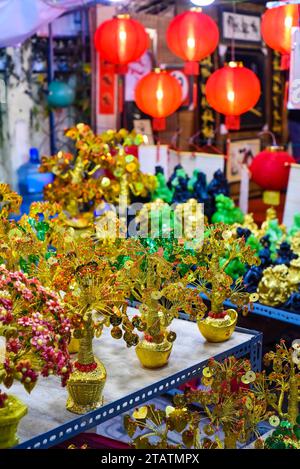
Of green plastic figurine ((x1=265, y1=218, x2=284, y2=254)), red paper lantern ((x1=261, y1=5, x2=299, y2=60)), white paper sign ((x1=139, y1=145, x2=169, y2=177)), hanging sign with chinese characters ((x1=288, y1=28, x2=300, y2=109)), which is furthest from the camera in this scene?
white paper sign ((x1=139, y1=145, x2=169, y2=177))

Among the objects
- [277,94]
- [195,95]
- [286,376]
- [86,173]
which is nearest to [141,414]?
[286,376]

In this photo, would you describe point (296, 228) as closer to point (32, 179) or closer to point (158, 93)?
point (158, 93)

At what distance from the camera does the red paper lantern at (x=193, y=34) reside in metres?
4.48

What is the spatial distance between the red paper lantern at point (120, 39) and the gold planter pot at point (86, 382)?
315cm

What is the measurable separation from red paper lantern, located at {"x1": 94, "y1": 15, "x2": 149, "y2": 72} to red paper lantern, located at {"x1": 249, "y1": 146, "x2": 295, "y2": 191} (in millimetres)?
1166

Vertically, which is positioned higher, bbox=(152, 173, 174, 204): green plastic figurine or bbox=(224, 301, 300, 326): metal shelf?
bbox=(152, 173, 174, 204): green plastic figurine

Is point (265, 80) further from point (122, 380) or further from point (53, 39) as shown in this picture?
point (122, 380)

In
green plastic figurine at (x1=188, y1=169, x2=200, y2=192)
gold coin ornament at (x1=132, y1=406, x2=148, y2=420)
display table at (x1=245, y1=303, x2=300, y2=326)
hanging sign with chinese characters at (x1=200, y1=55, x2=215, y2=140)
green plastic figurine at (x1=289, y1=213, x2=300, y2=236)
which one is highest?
hanging sign with chinese characters at (x1=200, y1=55, x2=215, y2=140)

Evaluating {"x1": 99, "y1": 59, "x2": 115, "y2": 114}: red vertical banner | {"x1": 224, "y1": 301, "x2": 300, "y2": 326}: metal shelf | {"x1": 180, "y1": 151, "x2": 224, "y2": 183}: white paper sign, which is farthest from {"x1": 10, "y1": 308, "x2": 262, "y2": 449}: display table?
{"x1": 99, "y1": 59, "x2": 115, "y2": 114}: red vertical banner

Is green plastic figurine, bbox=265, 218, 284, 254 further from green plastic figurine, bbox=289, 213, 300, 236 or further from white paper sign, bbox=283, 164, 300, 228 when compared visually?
white paper sign, bbox=283, 164, 300, 228

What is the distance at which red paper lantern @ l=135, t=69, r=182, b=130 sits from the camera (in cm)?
482

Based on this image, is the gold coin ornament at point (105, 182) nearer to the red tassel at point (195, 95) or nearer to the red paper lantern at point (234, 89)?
the red paper lantern at point (234, 89)

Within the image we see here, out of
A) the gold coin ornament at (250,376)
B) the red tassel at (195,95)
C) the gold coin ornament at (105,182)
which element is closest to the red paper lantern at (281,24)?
the gold coin ornament at (105,182)
